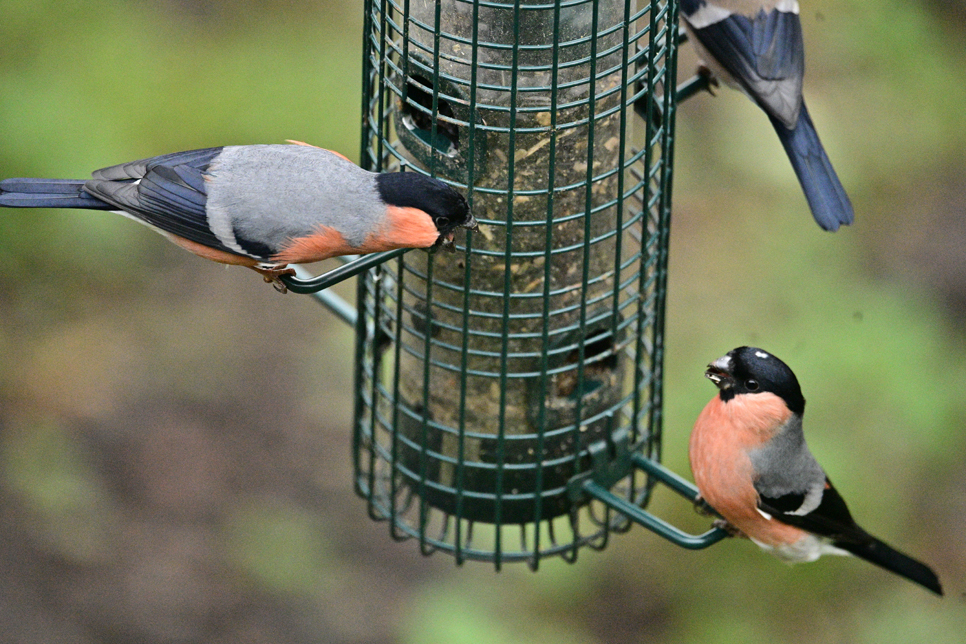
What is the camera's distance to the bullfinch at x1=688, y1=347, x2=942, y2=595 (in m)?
4.79

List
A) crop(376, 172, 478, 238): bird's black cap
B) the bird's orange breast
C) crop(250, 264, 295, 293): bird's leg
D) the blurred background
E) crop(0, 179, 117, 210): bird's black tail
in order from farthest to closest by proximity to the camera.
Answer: the blurred background, the bird's orange breast, crop(0, 179, 117, 210): bird's black tail, crop(250, 264, 295, 293): bird's leg, crop(376, 172, 478, 238): bird's black cap

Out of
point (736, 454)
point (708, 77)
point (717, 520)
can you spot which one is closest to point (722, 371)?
point (736, 454)

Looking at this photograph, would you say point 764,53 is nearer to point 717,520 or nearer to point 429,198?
point 717,520

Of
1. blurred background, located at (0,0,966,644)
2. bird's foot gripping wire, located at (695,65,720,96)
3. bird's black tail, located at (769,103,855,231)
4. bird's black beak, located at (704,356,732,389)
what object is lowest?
blurred background, located at (0,0,966,644)

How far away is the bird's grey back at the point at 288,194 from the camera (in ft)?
14.2

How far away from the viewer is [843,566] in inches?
273

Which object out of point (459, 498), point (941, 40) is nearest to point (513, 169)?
point (459, 498)

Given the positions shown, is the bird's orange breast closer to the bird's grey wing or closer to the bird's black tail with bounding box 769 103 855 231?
the bird's black tail with bounding box 769 103 855 231

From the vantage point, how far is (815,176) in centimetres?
546

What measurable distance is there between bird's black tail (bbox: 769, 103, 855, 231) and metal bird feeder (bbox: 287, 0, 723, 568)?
66cm

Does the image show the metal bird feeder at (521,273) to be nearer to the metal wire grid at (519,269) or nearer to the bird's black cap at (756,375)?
the metal wire grid at (519,269)

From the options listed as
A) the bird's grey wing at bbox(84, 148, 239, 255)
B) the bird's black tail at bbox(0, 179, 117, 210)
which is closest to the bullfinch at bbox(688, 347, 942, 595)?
the bird's grey wing at bbox(84, 148, 239, 255)

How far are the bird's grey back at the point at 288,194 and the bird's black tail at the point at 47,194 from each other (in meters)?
0.47

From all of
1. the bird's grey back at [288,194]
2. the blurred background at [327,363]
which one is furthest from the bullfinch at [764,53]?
the bird's grey back at [288,194]
